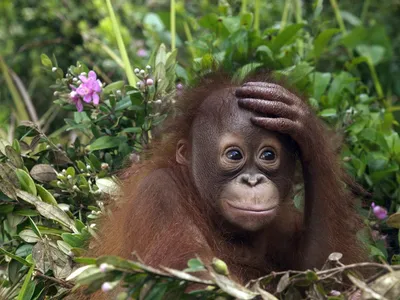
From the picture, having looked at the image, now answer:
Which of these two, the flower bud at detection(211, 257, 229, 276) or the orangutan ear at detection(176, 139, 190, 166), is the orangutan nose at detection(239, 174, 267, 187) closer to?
the orangutan ear at detection(176, 139, 190, 166)

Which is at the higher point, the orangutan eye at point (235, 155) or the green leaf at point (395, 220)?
the orangutan eye at point (235, 155)

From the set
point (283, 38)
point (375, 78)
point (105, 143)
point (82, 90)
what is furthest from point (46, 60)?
point (375, 78)

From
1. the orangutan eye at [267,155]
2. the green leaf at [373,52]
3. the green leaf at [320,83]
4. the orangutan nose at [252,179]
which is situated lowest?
the green leaf at [373,52]

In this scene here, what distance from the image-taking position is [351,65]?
4992mm

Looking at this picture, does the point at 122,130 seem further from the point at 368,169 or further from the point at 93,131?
the point at 368,169

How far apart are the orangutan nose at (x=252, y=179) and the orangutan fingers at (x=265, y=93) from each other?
32 cm

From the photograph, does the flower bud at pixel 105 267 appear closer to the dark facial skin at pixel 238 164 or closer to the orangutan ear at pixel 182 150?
the dark facial skin at pixel 238 164

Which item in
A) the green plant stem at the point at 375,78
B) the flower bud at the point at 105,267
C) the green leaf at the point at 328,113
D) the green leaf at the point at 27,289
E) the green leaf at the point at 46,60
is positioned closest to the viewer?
the flower bud at the point at 105,267

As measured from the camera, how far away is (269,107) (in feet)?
10.5

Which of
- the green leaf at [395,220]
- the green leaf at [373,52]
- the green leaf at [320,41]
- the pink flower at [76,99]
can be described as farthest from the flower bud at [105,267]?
the green leaf at [373,52]

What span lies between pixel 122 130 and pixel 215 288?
152 cm

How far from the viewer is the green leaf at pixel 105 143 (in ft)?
12.3

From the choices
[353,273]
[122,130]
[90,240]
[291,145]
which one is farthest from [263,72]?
[353,273]

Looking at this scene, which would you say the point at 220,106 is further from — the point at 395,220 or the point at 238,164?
the point at 395,220
